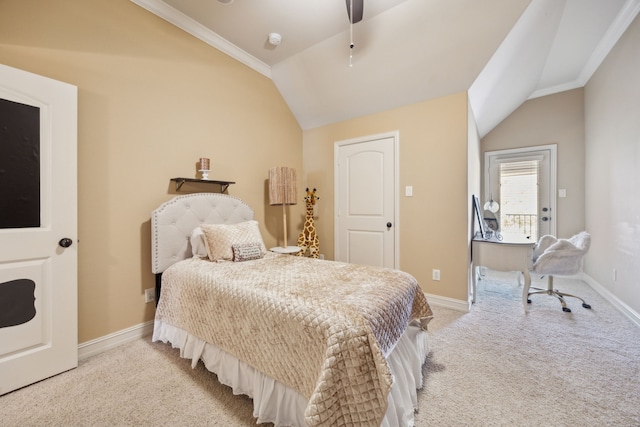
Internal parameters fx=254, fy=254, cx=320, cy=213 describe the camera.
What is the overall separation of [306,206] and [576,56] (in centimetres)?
406

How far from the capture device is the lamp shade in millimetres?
3139

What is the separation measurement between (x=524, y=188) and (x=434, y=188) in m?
2.68

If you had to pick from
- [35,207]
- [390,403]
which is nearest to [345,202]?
[390,403]

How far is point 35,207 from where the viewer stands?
1634 mm

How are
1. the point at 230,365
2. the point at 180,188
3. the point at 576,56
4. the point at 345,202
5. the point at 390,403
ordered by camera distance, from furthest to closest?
the point at 345,202, the point at 576,56, the point at 180,188, the point at 230,365, the point at 390,403

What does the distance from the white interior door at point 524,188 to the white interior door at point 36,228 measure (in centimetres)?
559

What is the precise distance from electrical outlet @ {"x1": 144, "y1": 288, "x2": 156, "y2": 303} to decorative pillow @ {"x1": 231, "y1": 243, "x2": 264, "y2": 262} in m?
0.85

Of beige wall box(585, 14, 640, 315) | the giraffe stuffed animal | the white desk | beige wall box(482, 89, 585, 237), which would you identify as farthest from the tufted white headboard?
beige wall box(482, 89, 585, 237)

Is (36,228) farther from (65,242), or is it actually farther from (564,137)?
(564,137)

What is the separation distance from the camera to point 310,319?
1156 mm

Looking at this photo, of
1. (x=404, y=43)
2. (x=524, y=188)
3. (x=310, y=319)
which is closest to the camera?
(x=310, y=319)

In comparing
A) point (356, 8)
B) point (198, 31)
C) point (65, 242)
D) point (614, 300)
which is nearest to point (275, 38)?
point (198, 31)

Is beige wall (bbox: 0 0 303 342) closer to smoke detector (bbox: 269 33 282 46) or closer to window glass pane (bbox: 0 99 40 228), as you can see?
window glass pane (bbox: 0 99 40 228)

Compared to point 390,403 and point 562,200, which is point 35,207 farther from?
point 562,200
